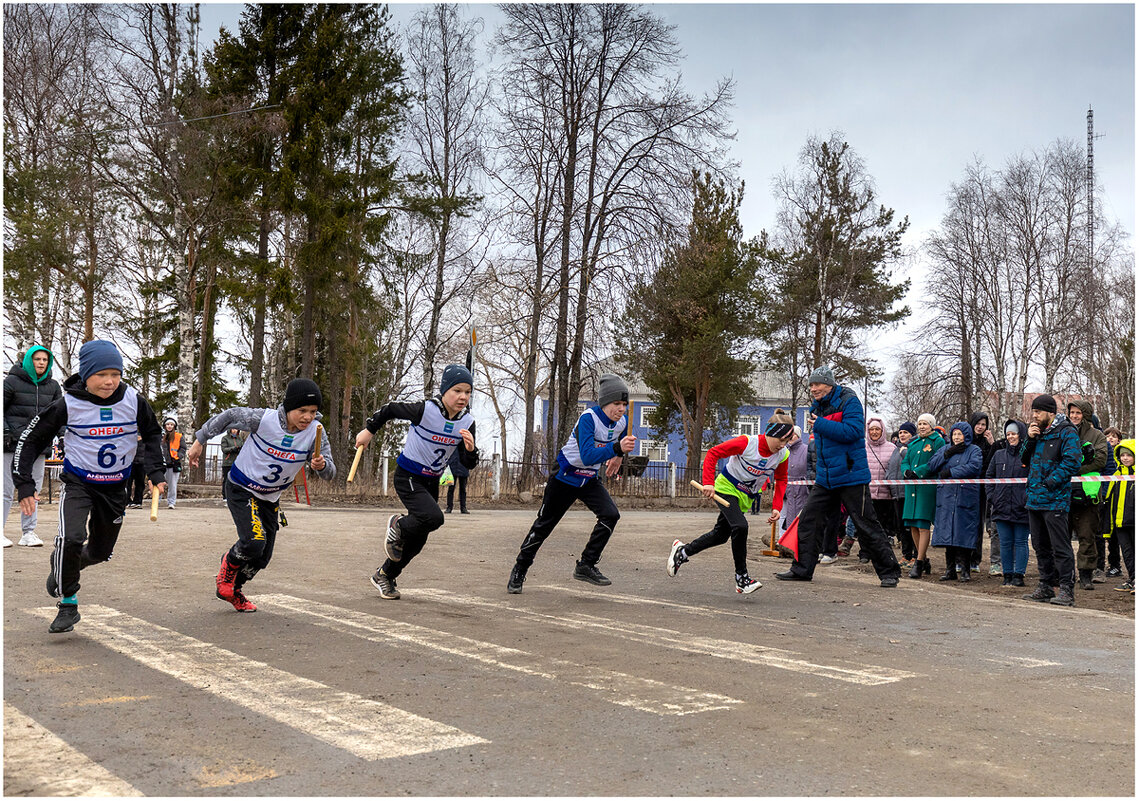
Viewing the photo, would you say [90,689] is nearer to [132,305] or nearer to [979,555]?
[979,555]

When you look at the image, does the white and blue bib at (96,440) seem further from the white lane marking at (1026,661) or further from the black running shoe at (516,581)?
the white lane marking at (1026,661)

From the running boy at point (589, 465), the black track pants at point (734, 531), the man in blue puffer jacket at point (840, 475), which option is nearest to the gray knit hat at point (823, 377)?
the man in blue puffer jacket at point (840, 475)

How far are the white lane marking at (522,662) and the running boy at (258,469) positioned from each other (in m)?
0.55

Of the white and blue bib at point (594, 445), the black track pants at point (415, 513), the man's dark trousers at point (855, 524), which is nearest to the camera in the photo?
the black track pants at point (415, 513)

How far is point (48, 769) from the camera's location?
4.00 m

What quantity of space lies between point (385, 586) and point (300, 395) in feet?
6.35

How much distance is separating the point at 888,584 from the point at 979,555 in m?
2.28

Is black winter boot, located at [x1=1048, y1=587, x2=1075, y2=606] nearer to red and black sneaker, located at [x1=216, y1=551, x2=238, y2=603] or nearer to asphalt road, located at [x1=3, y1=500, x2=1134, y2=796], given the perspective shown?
asphalt road, located at [x1=3, y1=500, x2=1134, y2=796]

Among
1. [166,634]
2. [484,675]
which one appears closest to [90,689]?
[166,634]

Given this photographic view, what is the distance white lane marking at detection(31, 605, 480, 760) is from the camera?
14.8ft

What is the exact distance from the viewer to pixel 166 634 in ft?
22.5

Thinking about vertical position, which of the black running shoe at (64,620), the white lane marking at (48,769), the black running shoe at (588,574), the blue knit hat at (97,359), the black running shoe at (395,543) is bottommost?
the white lane marking at (48,769)

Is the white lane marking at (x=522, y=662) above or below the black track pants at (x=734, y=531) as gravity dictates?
below

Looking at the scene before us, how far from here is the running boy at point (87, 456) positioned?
22.9 ft
